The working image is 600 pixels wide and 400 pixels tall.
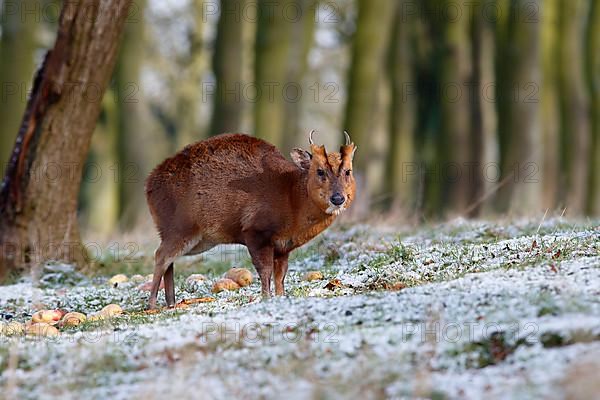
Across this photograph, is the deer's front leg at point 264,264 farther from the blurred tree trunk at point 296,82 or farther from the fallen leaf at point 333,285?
the blurred tree trunk at point 296,82

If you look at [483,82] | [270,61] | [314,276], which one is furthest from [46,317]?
[483,82]

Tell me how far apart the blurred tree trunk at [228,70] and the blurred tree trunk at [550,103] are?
705cm

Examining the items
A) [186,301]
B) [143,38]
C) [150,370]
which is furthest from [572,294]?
[143,38]

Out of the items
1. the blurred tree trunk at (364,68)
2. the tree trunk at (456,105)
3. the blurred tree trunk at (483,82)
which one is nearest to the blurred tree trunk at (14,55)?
the blurred tree trunk at (364,68)

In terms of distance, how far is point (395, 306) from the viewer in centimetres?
689

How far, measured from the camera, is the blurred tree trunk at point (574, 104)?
76.1 feet

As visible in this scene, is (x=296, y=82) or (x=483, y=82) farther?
(x=296, y=82)

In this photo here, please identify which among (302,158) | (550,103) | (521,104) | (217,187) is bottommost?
(217,187)

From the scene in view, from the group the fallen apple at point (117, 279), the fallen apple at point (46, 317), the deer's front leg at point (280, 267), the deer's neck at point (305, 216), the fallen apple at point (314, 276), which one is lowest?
the fallen apple at point (46, 317)

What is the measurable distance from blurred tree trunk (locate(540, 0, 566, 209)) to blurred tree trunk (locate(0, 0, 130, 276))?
13670 mm

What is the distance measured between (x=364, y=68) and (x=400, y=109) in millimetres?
5726

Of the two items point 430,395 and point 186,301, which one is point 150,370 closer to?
point 430,395

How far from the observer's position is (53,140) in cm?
1195

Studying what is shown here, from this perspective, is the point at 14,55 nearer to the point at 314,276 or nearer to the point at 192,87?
the point at 192,87
